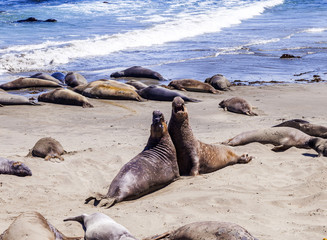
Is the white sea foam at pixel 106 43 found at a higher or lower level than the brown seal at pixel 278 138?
higher

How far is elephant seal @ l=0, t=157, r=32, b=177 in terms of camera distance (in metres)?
6.70

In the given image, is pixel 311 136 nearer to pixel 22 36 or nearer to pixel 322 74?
pixel 322 74

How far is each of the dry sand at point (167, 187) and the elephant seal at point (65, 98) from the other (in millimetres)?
449

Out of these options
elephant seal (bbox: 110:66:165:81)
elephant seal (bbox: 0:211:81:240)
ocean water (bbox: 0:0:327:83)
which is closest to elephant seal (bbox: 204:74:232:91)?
ocean water (bbox: 0:0:327:83)

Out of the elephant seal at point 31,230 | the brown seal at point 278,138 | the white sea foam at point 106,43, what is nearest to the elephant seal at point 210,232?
the elephant seal at point 31,230

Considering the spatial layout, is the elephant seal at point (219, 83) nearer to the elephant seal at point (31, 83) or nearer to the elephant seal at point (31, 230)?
the elephant seal at point (31, 83)

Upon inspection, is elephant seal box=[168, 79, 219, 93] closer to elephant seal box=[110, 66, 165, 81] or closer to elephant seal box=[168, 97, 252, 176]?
elephant seal box=[110, 66, 165, 81]

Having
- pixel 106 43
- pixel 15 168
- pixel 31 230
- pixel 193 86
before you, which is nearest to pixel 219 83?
pixel 193 86

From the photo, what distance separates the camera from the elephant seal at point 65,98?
12.0 meters

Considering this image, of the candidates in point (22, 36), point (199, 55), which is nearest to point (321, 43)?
point (199, 55)

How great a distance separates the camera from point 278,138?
8469 millimetres

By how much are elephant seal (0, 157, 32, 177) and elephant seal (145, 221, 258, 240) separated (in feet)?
9.34

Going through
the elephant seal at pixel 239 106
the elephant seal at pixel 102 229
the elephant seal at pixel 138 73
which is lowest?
the elephant seal at pixel 239 106

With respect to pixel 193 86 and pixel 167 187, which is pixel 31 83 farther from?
pixel 167 187
